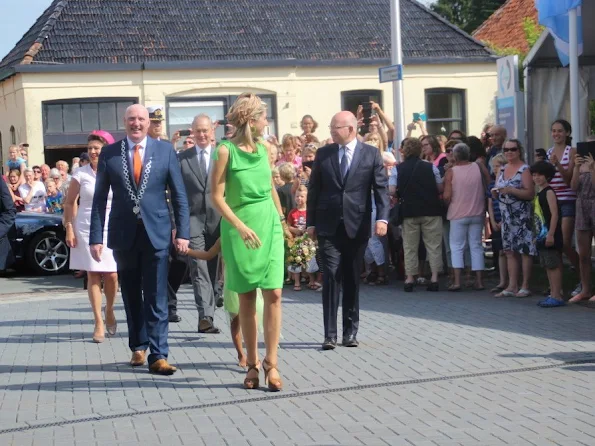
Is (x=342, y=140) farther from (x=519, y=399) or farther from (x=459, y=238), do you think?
(x=459, y=238)

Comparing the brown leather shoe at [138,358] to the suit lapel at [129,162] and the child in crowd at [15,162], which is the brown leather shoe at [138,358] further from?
the child in crowd at [15,162]

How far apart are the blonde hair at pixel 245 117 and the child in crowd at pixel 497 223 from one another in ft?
20.1

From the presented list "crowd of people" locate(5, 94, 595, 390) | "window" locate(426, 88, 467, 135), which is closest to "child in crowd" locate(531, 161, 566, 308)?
"crowd of people" locate(5, 94, 595, 390)

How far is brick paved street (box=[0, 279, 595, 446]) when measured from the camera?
23.0ft

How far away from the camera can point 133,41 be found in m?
29.8

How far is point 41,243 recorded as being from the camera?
1977 cm

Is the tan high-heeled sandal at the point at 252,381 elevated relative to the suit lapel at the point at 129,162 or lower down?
lower down

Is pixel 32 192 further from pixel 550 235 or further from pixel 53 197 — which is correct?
pixel 550 235

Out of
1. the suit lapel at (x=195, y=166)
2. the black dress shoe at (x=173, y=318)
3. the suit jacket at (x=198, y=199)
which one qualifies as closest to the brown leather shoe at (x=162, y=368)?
the suit jacket at (x=198, y=199)

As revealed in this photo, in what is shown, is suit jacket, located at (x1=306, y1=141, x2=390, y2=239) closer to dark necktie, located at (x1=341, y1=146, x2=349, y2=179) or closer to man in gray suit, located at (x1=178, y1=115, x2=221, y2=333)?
dark necktie, located at (x1=341, y1=146, x2=349, y2=179)

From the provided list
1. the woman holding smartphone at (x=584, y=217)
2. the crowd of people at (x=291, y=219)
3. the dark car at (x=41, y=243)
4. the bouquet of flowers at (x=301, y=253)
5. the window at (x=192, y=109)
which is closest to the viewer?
the crowd of people at (x=291, y=219)

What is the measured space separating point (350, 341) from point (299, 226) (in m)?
5.37

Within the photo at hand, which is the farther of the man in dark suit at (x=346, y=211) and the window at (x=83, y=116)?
the window at (x=83, y=116)

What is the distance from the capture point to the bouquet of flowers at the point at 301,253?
15289 millimetres
